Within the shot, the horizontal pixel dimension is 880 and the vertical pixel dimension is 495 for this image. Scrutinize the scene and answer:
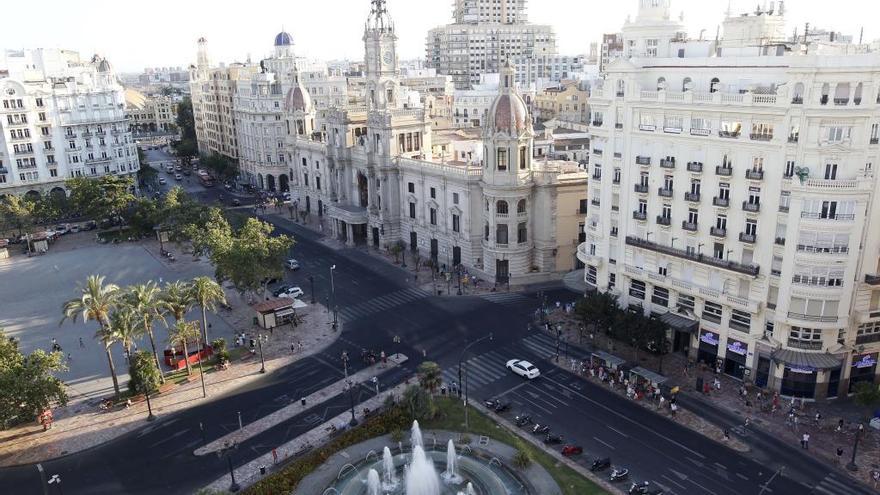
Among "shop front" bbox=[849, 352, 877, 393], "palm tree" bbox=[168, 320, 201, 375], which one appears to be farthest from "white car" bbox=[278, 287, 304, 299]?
"shop front" bbox=[849, 352, 877, 393]

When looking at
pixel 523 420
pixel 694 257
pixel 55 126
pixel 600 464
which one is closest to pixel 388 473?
pixel 523 420

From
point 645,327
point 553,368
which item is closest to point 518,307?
point 553,368

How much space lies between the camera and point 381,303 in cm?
9025

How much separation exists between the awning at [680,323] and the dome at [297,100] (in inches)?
3847

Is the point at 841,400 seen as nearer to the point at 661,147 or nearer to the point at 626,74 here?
the point at 661,147

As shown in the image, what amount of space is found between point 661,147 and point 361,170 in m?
62.2

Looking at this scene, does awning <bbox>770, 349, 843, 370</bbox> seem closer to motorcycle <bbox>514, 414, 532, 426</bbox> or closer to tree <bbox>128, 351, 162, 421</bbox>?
motorcycle <bbox>514, 414, 532, 426</bbox>

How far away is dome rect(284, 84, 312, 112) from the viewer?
140625 millimetres

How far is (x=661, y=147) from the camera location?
6912 centimetres

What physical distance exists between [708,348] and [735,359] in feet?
10.4

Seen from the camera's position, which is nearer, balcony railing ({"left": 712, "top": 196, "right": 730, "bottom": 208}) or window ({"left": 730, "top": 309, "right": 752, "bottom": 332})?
balcony railing ({"left": 712, "top": 196, "right": 730, "bottom": 208})

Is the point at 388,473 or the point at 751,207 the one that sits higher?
the point at 751,207

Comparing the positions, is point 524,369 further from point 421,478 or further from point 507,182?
point 507,182

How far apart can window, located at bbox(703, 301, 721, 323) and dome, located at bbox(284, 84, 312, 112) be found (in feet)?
331
